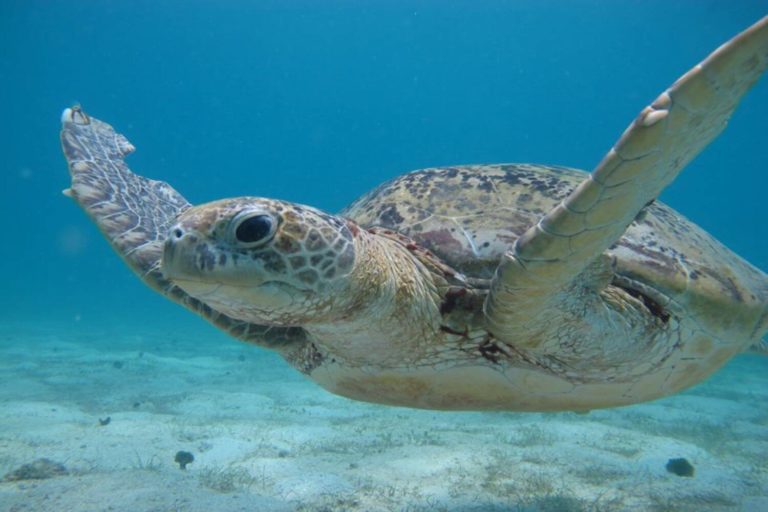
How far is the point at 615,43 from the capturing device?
Result: 74375 mm

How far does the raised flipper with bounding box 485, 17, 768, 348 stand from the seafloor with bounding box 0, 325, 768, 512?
297 cm

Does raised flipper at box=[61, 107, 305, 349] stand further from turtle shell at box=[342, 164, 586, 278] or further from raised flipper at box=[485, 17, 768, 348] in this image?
raised flipper at box=[485, 17, 768, 348]

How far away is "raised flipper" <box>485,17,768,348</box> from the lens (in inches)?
67.3

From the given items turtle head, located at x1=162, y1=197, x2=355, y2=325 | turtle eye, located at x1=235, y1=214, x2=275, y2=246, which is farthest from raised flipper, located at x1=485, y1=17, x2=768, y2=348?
turtle eye, located at x1=235, y1=214, x2=275, y2=246

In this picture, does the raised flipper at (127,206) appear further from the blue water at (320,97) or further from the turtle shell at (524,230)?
the blue water at (320,97)

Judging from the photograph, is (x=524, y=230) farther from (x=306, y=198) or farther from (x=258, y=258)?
(x=306, y=198)

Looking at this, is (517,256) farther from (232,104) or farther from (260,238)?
(232,104)

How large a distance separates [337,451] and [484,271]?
4169 mm

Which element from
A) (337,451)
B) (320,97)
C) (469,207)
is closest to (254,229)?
(469,207)

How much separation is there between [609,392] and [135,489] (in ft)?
13.5

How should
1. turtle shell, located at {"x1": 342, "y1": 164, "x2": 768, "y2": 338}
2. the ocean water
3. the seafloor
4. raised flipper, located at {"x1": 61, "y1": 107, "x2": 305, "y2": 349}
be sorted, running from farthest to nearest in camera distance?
the ocean water, the seafloor, raised flipper, located at {"x1": 61, "y1": 107, "x2": 305, "y2": 349}, turtle shell, located at {"x1": 342, "y1": 164, "x2": 768, "y2": 338}

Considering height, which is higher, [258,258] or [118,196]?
[118,196]

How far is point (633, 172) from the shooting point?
1.94m

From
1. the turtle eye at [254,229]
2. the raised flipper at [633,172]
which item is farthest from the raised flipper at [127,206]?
the raised flipper at [633,172]
